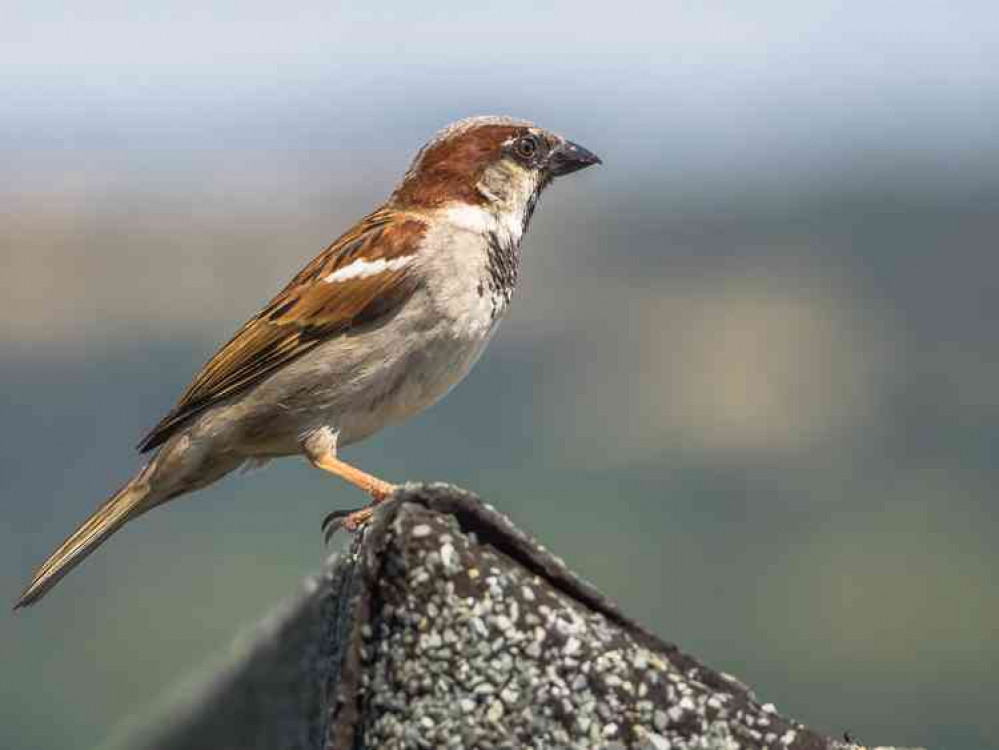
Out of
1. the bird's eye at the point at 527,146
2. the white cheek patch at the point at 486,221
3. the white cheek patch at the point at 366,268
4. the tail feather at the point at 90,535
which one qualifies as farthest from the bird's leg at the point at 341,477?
the bird's eye at the point at 527,146

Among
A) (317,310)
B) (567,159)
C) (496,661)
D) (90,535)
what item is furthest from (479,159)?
(496,661)

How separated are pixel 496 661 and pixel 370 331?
2.34 metres

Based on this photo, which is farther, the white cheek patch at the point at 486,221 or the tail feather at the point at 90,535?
the white cheek patch at the point at 486,221

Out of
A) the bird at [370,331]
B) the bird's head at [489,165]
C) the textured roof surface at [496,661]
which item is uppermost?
the bird's head at [489,165]

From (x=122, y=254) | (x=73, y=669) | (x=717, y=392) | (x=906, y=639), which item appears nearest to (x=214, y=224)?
(x=122, y=254)

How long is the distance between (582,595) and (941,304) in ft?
282

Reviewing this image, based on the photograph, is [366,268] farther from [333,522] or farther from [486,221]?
[333,522]

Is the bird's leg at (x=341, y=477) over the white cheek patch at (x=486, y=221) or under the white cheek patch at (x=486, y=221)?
under

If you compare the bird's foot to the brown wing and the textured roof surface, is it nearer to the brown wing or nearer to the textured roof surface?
the brown wing

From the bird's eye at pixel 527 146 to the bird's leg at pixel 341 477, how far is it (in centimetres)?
105

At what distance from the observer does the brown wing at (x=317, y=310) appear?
501cm

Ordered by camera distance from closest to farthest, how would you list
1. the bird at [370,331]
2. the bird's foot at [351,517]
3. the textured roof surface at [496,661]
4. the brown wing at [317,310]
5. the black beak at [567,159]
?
the textured roof surface at [496,661] < the bird's foot at [351,517] < the bird at [370,331] < the brown wing at [317,310] < the black beak at [567,159]

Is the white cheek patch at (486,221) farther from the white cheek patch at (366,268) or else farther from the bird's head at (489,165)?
the white cheek patch at (366,268)

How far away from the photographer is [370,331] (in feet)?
16.2
